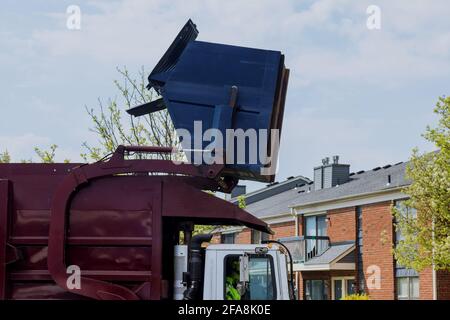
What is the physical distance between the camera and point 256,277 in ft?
30.4

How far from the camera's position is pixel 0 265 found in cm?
892

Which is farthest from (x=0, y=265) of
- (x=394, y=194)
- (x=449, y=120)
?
(x=394, y=194)

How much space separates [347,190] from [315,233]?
2781 mm

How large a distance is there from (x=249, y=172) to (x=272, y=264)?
1046 millimetres

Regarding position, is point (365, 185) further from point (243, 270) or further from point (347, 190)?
point (243, 270)

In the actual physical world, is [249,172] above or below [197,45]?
below

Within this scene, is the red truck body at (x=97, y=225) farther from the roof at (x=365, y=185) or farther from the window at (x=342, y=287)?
the window at (x=342, y=287)

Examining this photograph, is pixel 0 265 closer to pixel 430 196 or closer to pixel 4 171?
pixel 4 171

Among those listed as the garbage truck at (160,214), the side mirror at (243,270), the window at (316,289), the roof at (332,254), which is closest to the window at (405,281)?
the roof at (332,254)

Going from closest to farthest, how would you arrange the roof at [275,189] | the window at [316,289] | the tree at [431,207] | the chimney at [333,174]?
1. the tree at [431,207]
2. the window at [316,289]
3. the chimney at [333,174]
4. the roof at [275,189]

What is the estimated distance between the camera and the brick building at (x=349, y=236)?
34.6 metres

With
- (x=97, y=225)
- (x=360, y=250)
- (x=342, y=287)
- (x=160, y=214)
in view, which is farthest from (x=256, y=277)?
(x=342, y=287)

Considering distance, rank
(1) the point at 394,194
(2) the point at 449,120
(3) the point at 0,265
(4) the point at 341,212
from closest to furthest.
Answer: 1. (3) the point at 0,265
2. (2) the point at 449,120
3. (1) the point at 394,194
4. (4) the point at 341,212
